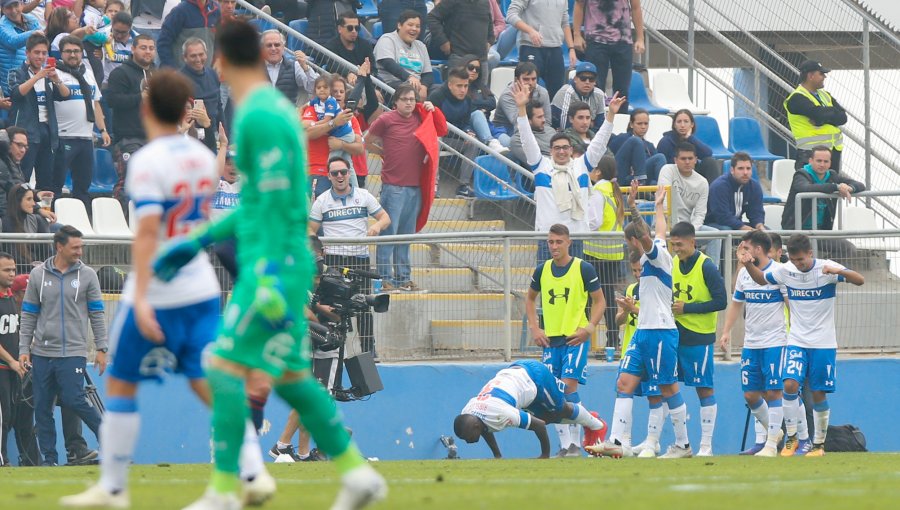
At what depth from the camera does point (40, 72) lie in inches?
668

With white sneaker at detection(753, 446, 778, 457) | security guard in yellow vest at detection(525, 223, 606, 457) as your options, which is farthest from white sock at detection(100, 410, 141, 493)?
white sneaker at detection(753, 446, 778, 457)

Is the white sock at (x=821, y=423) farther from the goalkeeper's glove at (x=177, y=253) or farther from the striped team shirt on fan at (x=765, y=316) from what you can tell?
the goalkeeper's glove at (x=177, y=253)

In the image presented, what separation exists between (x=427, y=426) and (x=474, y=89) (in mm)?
6190

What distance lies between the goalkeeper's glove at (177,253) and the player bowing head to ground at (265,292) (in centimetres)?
23

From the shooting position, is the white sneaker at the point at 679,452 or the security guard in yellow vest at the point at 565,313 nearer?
the white sneaker at the point at 679,452

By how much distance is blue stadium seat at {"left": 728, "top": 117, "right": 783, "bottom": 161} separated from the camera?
2247cm

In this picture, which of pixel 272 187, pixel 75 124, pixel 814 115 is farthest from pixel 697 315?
pixel 272 187

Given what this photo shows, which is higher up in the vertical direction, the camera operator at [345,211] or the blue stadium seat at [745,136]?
the blue stadium seat at [745,136]

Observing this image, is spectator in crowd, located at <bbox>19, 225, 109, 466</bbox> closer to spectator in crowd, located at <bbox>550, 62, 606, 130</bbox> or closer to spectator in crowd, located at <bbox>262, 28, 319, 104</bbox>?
spectator in crowd, located at <bbox>262, 28, 319, 104</bbox>

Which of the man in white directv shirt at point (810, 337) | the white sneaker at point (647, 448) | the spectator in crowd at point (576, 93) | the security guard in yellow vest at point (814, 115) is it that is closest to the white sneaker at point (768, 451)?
the man in white directv shirt at point (810, 337)

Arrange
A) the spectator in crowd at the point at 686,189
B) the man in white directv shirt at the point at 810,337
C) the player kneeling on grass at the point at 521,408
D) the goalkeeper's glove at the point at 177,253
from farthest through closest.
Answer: the spectator in crowd at the point at 686,189 → the man in white directv shirt at the point at 810,337 → the player kneeling on grass at the point at 521,408 → the goalkeeper's glove at the point at 177,253

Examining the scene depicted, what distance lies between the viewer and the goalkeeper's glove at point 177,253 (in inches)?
263

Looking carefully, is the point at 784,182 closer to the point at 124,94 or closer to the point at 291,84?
the point at 291,84

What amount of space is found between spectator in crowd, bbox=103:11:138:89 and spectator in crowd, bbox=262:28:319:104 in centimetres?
171
